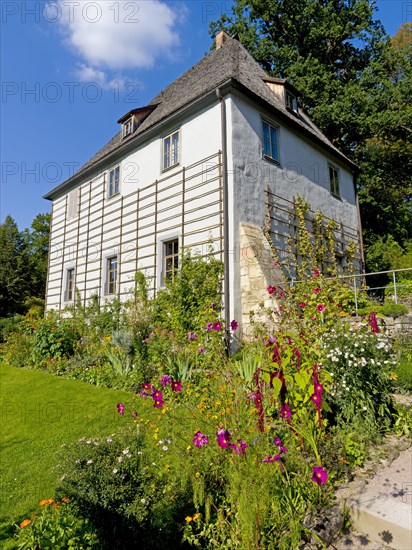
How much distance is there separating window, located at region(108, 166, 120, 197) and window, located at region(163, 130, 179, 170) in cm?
287

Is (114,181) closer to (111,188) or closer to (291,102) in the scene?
(111,188)

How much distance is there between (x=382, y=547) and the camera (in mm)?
2227

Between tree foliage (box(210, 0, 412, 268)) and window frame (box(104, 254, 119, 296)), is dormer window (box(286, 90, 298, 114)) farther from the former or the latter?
window frame (box(104, 254, 119, 296))

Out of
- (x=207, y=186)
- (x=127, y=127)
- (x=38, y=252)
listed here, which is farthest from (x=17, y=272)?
(x=207, y=186)

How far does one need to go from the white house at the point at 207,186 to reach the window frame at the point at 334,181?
0.04 metres

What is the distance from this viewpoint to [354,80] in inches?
699

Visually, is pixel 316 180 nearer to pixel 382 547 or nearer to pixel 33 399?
pixel 33 399

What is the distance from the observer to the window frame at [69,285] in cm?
1482

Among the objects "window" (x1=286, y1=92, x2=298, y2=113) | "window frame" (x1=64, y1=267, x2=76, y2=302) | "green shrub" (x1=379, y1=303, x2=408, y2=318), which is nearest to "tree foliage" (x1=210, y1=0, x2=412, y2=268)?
"window" (x1=286, y1=92, x2=298, y2=113)

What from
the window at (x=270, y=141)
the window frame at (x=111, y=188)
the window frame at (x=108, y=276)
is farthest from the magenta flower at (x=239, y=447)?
the window frame at (x=111, y=188)

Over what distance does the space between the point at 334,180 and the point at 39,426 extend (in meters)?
12.6

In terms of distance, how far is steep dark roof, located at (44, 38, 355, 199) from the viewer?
33.3 feet

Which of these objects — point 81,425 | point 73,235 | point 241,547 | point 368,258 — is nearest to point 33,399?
point 81,425

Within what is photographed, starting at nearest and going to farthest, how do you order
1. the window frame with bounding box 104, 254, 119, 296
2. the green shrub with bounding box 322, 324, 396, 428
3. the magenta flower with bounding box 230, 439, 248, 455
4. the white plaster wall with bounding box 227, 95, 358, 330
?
the magenta flower with bounding box 230, 439, 248, 455, the green shrub with bounding box 322, 324, 396, 428, the white plaster wall with bounding box 227, 95, 358, 330, the window frame with bounding box 104, 254, 119, 296
